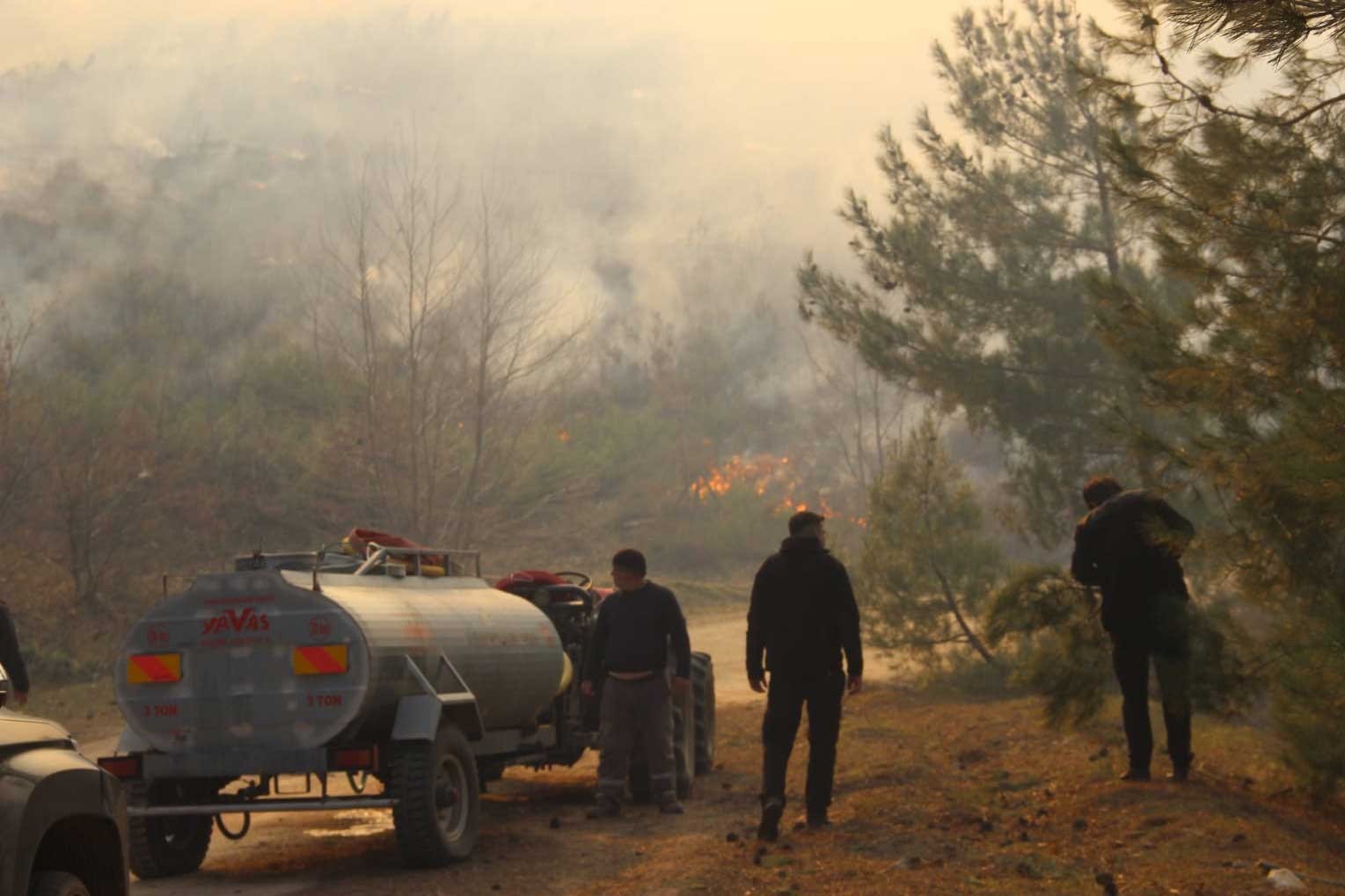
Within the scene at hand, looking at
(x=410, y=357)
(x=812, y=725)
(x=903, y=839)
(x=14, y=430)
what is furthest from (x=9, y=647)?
(x=14, y=430)

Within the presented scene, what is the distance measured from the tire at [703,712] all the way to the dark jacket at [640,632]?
2034 millimetres

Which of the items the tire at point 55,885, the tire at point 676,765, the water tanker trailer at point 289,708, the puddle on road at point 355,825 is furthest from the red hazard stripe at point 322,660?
the tire at point 55,885

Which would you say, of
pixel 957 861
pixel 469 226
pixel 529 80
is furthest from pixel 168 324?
pixel 529 80

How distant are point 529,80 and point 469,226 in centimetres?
7246

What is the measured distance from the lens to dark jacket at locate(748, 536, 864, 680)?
10.6 meters

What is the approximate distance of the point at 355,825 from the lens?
1214 centimetres

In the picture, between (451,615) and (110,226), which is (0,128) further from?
(451,615)

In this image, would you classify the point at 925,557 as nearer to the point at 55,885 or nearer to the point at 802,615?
the point at 802,615

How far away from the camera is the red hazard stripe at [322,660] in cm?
953

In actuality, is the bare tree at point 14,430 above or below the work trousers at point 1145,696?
above

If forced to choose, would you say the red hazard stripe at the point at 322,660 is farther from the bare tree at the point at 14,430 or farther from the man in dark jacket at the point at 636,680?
the bare tree at the point at 14,430

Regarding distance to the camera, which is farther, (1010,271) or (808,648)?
(1010,271)

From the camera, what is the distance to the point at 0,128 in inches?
2899

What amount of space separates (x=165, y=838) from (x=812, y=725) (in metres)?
3.87
